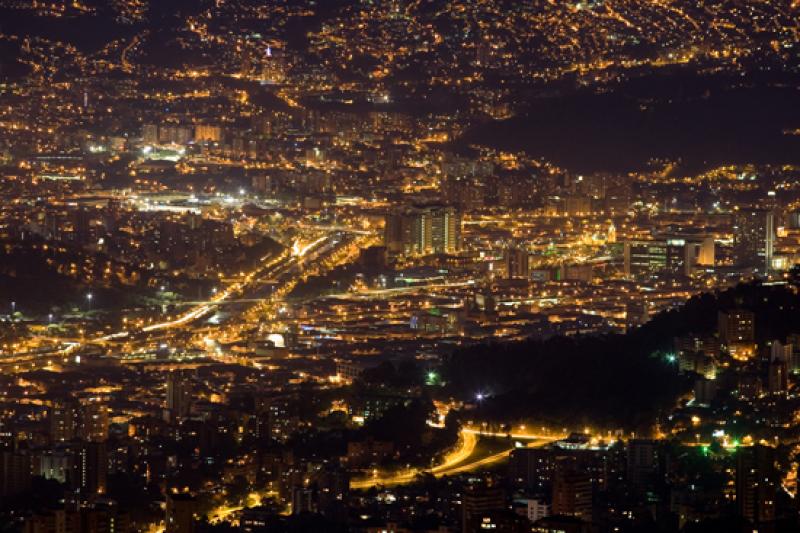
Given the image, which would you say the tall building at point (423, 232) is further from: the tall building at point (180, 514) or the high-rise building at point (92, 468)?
the tall building at point (180, 514)

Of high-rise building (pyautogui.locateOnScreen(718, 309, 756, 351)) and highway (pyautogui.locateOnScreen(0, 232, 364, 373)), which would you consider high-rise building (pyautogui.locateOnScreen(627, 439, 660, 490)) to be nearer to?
high-rise building (pyautogui.locateOnScreen(718, 309, 756, 351))

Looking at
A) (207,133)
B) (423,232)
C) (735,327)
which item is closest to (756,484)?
(735,327)

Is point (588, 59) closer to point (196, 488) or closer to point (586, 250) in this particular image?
point (586, 250)

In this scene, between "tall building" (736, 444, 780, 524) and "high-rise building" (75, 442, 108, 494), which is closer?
"tall building" (736, 444, 780, 524)

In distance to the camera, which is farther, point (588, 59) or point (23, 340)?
point (588, 59)

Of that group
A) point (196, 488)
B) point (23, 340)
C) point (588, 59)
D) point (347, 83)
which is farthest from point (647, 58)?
point (196, 488)

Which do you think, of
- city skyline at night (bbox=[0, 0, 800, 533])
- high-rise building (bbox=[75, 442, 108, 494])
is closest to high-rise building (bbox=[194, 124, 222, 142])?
city skyline at night (bbox=[0, 0, 800, 533])

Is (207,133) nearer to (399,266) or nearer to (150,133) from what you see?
(150,133)

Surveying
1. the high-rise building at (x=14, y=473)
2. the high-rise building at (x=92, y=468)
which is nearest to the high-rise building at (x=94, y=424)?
the high-rise building at (x=92, y=468)
